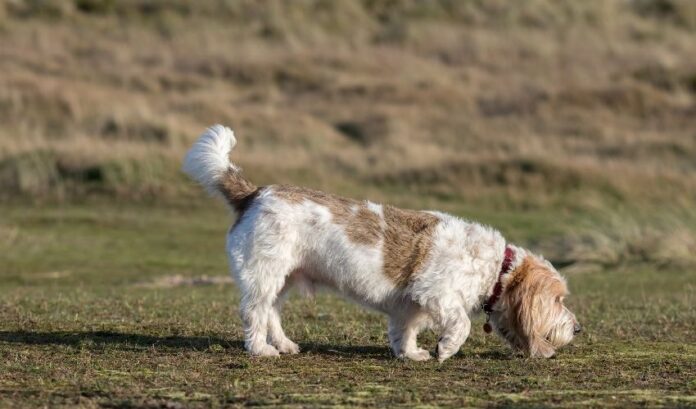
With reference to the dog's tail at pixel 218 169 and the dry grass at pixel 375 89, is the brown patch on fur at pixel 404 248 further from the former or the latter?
the dry grass at pixel 375 89

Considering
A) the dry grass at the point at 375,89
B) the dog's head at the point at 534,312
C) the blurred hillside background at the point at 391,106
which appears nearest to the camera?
the dog's head at the point at 534,312

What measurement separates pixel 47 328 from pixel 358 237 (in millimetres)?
3548

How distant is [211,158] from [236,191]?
373 millimetres

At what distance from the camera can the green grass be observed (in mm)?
9078

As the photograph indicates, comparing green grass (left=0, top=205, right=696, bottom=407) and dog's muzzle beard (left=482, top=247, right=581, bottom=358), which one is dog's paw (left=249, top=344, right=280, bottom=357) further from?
dog's muzzle beard (left=482, top=247, right=581, bottom=358)

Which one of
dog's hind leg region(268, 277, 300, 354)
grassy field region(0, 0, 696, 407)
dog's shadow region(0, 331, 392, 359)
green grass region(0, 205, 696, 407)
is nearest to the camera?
green grass region(0, 205, 696, 407)

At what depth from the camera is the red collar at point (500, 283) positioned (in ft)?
36.1

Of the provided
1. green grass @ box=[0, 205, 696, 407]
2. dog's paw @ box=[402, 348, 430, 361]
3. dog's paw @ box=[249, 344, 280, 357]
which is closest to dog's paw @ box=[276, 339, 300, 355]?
green grass @ box=[0, 205, 696, 407]

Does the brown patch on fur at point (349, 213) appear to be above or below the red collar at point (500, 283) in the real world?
above

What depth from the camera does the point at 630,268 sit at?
21891mm

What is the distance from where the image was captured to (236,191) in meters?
11.1

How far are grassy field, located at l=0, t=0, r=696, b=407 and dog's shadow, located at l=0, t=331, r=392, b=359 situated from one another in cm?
5

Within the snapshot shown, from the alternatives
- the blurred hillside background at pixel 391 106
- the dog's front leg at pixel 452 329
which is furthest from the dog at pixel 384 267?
the blurred hillside background at pixel 391 106

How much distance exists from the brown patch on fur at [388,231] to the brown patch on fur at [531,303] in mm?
846
